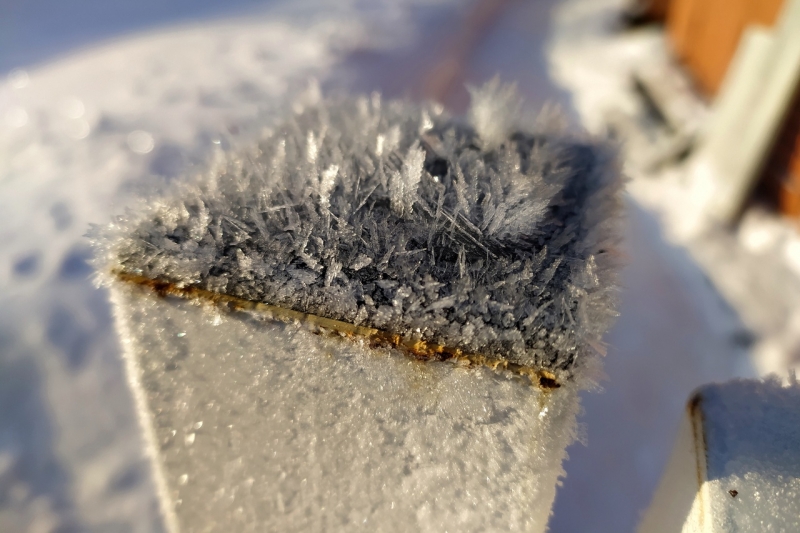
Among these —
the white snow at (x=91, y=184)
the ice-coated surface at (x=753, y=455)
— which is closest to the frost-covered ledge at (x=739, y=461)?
the ice-coated surface at (x=753, y=455)

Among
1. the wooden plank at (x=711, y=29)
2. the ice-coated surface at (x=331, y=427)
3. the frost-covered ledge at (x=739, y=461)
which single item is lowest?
the frost-covered ledge at (x=739, y=461)

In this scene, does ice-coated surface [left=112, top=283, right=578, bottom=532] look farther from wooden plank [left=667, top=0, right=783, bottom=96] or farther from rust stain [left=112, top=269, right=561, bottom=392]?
wooden plank [left=667, top=0, right=783, bottom=96]

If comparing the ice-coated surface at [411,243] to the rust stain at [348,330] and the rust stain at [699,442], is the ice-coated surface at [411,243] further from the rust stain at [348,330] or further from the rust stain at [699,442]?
the rust stain at [699,442]

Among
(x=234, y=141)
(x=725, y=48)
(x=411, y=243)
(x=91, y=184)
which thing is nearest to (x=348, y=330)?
(x=411, y=243)

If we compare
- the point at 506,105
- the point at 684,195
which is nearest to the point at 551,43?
the point at 684,195

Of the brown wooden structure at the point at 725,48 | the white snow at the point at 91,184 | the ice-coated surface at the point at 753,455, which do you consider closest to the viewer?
the ice-coated surface at the point at 753,455
